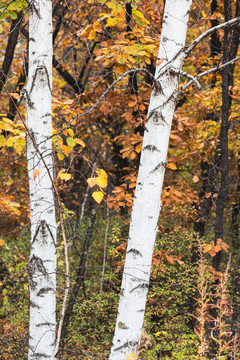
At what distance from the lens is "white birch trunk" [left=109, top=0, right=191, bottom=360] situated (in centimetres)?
229

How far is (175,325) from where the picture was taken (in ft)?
15.5

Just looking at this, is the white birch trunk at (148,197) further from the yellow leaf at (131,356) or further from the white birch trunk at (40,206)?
the white birch trunk at (40,206)

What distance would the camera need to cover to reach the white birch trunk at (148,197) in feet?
7.50

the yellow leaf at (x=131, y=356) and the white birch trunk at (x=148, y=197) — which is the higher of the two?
the white birch trunk at (x=148, y=197)

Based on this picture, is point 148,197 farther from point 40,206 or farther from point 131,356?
point 131,356

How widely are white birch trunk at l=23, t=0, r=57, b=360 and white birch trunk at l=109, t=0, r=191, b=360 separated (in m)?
0.54

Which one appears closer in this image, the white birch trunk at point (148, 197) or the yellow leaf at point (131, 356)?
the yellow leaf at point (131, 356)

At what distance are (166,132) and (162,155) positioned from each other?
0.18m

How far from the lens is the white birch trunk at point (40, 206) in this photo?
2258 mm

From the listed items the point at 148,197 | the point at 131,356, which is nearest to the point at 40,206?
the point at 148,197

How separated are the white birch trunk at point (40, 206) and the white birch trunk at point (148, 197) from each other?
543 mm

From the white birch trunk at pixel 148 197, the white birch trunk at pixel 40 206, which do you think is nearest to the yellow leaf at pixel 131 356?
the white birch trunk at pixel 148 197

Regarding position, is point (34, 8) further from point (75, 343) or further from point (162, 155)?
point (75, 343)

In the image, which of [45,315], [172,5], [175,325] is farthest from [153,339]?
[172,5]
